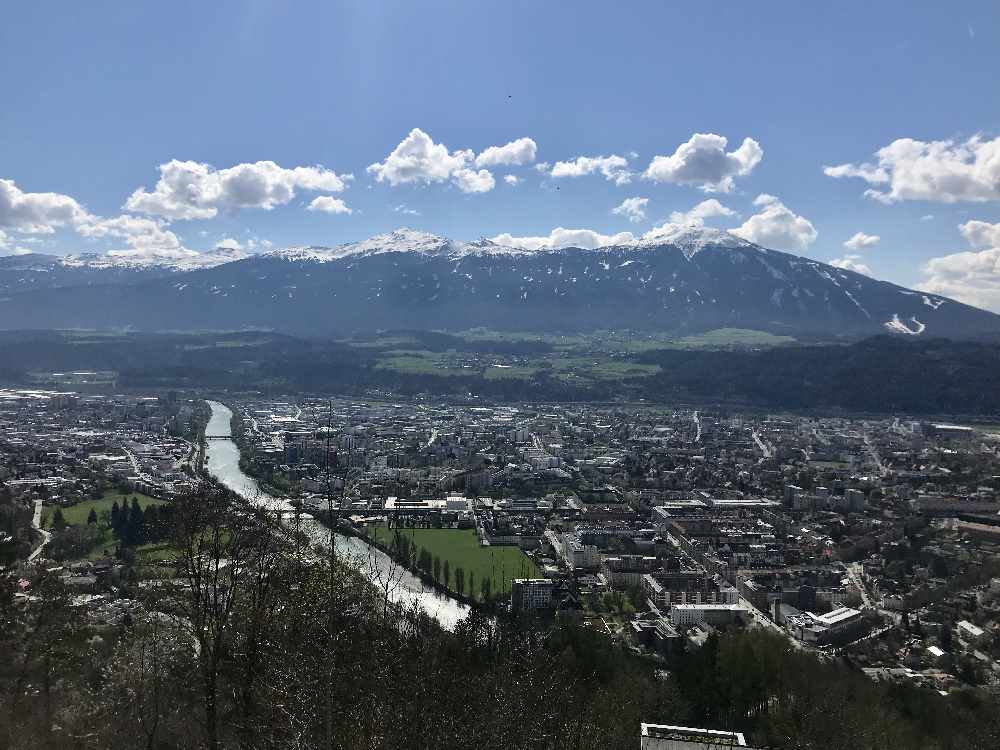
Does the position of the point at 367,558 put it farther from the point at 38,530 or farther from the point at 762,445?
the point at 762,445

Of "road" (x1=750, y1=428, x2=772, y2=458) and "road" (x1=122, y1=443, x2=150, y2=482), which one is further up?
"road" (x1=750, y1=428, x2=772, y2=458)

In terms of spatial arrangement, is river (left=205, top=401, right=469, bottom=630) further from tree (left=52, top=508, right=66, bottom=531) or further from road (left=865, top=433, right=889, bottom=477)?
road (left=865, top=433, right=889, bottom=477)

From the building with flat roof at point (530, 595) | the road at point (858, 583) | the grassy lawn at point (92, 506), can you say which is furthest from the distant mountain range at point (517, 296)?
the building with flat roof at point (530, 595)

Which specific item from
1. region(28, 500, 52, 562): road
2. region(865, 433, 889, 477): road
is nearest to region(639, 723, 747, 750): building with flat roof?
region(28, 500, 52, 562): road

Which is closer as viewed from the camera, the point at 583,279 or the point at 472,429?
the point at 472,429

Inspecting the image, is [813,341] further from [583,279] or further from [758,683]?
[758,683]

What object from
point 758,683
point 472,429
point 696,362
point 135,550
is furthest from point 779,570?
point 696,362
